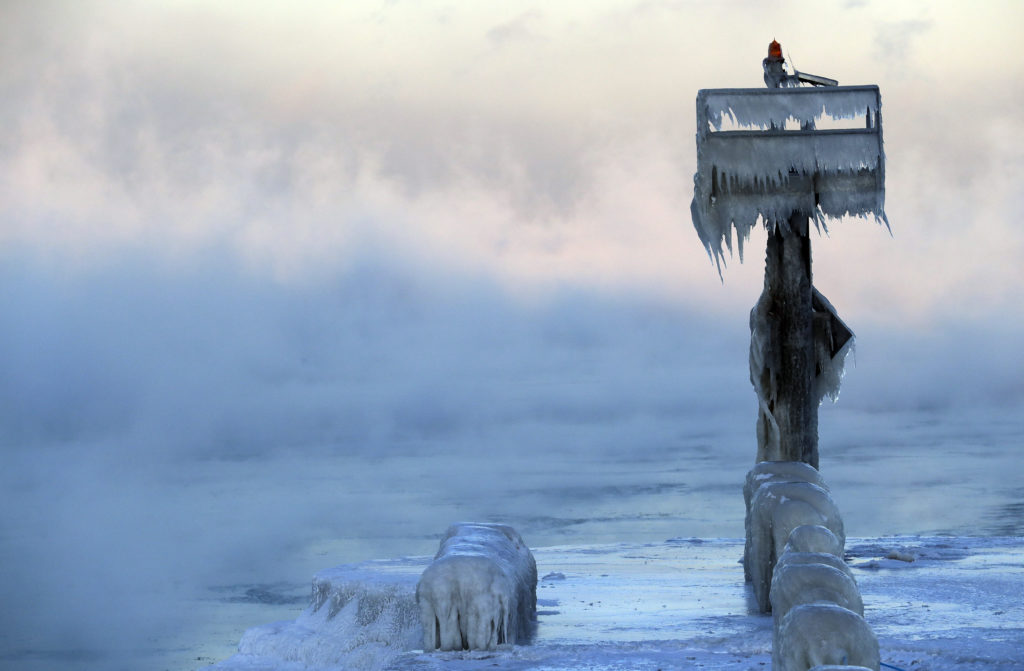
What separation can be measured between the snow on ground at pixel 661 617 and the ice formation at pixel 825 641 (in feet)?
7.75

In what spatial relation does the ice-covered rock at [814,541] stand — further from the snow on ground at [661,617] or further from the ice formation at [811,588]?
the ice formation at [811,588]

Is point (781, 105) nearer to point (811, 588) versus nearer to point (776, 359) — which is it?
point (776, 359)

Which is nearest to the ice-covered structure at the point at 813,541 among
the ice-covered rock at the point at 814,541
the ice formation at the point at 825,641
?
the ice-covered rock at the point at 814,541

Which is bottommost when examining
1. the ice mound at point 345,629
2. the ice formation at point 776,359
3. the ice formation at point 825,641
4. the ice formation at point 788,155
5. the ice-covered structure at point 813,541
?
the ice mound at point 345,629

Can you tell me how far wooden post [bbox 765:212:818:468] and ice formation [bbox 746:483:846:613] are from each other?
2238mm

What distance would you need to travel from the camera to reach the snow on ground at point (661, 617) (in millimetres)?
9219

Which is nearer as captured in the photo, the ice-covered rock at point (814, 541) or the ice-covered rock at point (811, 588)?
the ice-covered rock at point (811, 588)

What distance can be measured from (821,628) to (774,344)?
22.7 ft

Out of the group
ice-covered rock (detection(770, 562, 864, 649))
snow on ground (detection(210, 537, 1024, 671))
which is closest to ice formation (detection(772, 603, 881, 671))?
ice-covered rock (detection(770, 562, 864, 649))

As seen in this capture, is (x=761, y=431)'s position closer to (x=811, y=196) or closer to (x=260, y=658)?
(x=811, y=196)

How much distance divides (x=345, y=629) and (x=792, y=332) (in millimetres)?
5872

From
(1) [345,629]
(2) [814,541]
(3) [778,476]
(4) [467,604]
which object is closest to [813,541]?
(2) [814,541]

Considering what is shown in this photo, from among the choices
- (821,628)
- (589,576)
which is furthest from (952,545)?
(821,628)

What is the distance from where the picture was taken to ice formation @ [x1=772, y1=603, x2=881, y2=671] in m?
6.41
